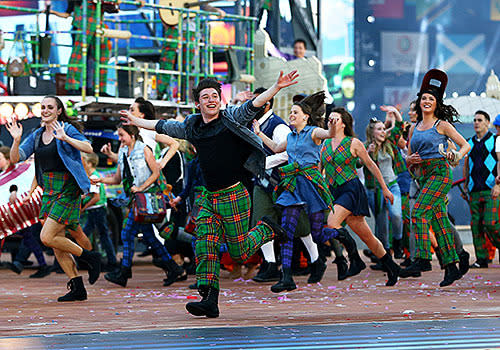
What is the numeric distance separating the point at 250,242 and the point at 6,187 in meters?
5.48

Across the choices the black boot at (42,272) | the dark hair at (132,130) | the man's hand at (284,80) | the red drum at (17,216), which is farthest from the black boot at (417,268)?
the red drum at (17,216)

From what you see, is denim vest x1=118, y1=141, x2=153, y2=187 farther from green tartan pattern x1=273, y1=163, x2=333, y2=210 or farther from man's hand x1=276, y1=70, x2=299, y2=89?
man's hand x1=276, y1=70, x2=299, y2=89

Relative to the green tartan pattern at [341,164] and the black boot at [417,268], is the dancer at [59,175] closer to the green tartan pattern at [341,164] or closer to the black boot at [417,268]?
the green tartan pattern at [341,164]

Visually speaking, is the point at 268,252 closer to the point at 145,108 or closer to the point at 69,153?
the point at 145,108

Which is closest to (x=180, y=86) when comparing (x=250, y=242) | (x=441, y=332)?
(x=250, y=242)

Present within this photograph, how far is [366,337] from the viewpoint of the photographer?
596cm

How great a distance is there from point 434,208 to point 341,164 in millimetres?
1110

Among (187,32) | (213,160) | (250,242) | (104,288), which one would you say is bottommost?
(104,288)

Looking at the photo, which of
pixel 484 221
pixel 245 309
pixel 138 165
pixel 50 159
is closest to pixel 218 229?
pixel 245 309

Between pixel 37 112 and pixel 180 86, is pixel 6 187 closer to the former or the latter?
pixel 37 112

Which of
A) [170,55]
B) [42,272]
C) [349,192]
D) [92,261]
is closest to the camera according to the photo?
[92,261]

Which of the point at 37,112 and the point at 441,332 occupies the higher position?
the point at 37,112

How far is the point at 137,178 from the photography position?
34.8 feet

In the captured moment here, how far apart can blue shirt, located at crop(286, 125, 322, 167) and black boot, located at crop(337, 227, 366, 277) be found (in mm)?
764
